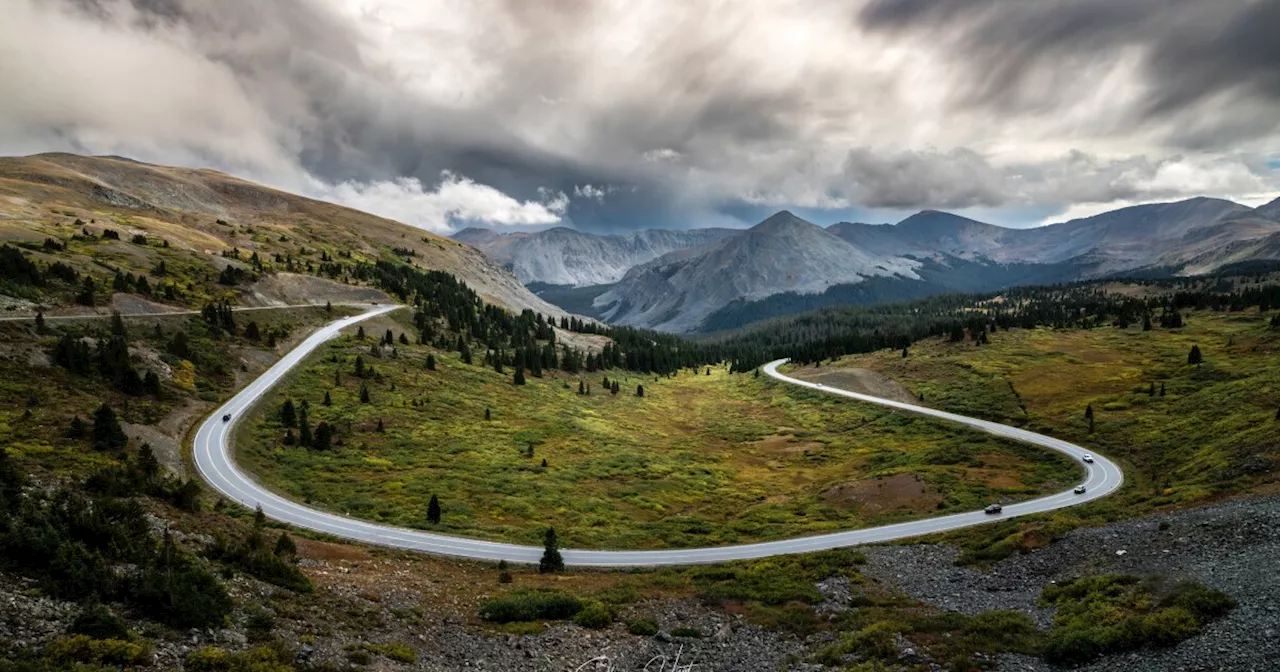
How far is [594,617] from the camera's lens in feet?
96.0

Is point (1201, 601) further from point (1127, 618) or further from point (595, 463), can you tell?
point (595, 463)

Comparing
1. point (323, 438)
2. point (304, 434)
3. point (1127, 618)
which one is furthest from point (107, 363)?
point (1127, 618)

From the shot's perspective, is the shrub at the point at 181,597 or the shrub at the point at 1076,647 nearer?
the shrub at the point at 181,597

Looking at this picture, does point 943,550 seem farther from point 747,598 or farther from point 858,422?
point 858,422

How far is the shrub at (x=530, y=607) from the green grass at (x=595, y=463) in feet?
60.4

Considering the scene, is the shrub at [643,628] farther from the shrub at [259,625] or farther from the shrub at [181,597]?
the shrub at [181,597]

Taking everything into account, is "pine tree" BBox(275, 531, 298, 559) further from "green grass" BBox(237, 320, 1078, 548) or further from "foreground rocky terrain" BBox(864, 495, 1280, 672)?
"foreground rocky terrain" BBox(864, 495, 1280, 672)

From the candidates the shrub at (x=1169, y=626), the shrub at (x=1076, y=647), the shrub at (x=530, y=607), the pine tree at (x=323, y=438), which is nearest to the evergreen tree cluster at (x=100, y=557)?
the shrub at (x=530, y=607)

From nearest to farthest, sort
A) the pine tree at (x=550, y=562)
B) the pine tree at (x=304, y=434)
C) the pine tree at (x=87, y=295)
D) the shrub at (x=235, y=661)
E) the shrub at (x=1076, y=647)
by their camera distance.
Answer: the shrub at (x=235, y=661) → the shrub at (x=1076, y=647) → the pine tree at (x=550, y=562) → the pine tree at (x=304, y=434) → the pine tree at (x=87, y=295)

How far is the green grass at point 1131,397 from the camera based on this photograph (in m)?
46.6

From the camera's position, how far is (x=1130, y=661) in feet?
67.5

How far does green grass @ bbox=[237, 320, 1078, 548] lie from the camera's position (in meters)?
55.9

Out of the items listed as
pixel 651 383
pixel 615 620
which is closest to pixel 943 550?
pixel 615 620

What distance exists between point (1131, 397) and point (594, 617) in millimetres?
107212
